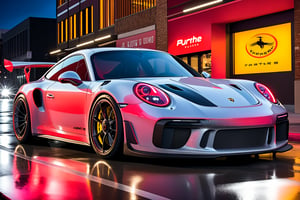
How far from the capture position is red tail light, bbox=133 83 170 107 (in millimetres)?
5398

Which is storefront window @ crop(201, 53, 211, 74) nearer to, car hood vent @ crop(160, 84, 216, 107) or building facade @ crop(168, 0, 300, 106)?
building facade @ crop(168, 0, 300, 106)

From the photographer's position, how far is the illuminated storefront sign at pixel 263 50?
18.9 metres

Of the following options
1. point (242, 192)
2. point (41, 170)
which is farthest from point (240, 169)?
point (41, 170)

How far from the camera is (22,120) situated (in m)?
7.99

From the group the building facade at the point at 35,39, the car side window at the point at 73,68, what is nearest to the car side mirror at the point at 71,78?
the car side window at the point at 73,68

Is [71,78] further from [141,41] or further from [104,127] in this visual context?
[141,41]

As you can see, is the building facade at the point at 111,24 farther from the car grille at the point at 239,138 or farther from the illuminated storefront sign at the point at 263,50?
the car grille at the point at 239,138

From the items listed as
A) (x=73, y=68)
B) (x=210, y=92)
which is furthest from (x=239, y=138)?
(x=73, y=68)

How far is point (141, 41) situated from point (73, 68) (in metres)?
20.2

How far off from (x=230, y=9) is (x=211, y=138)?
14419mm

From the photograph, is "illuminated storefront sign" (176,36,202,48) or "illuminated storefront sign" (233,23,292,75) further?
"illuminated storefront sign" (176,36,202,48)

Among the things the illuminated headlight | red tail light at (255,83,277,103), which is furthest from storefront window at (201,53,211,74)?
the illuminated headlight

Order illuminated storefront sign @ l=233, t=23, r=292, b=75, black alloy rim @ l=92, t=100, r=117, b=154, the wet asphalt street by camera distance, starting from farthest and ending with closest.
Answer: illuminated storefront sign @ l=233, t=23, r=292, b=75
black alloy rim @ l=92, t=100, r=117, b=154
the wet asphalt street

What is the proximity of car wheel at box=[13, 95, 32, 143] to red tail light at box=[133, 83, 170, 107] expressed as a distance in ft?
8.91
